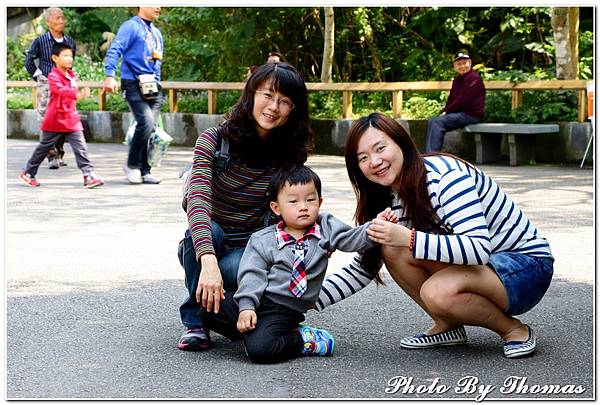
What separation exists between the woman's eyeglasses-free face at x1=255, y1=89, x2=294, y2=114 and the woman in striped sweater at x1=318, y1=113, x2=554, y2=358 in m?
0.33

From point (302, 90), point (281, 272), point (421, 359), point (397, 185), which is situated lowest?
point (421, 359)

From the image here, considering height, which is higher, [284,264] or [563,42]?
[563,42]

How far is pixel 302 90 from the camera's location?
13.8ft

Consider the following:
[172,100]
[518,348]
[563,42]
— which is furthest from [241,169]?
[172,100]

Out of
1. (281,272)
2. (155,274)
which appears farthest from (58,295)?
(281,272)

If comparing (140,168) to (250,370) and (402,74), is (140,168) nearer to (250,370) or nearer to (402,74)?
(250,370)

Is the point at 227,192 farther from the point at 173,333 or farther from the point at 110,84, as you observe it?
the point at 110,84

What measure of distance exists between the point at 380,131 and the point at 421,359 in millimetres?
888

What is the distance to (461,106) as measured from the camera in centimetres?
1221

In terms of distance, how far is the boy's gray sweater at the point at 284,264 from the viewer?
12.9 ft

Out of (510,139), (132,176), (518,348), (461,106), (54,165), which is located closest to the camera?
(518,348)

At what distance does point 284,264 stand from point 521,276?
90cm

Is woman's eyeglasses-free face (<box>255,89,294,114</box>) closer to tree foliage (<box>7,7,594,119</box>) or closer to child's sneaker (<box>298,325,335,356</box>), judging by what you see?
child's sneaker (<box>298,325,335,356</box>)

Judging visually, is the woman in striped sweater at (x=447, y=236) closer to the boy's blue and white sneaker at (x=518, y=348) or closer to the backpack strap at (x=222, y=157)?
the boy's blue and white sneaker at (x=518, y=348)
